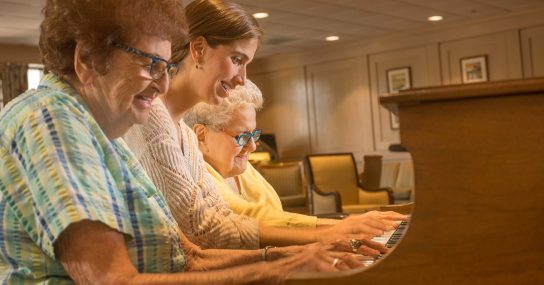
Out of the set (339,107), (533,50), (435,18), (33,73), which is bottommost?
(339,107)

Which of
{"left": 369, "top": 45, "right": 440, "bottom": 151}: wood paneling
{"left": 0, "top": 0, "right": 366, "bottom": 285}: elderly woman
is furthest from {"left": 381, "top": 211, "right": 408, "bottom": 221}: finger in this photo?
{"left": 369, "top": 45, "right": 440, "bottom": 151}: wood paneling

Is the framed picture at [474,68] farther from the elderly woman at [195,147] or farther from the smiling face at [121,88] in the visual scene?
the smiling face at [121,88]

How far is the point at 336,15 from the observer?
31.3ft

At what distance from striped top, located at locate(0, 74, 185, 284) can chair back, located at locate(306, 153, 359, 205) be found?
7.14m

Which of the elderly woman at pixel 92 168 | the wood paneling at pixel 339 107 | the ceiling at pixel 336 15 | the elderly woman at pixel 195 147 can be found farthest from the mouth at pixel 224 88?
the wood paneling at pixel 339 107

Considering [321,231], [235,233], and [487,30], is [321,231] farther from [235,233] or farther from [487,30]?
[487,30]

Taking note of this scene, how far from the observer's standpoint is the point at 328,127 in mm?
12734

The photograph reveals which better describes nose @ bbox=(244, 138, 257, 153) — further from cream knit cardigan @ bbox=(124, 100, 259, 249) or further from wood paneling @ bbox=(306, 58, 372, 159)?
wood paneling @ bbox=(306, 58, 372, 159)

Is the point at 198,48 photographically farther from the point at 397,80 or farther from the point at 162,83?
the point at 397,80

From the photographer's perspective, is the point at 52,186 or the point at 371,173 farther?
the point at 371,173

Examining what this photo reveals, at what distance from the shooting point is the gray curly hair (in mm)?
2611

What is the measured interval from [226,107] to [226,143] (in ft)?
0.47

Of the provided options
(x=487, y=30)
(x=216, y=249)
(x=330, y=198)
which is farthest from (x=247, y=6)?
(x=216, y=249)

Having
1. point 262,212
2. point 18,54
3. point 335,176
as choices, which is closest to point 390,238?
point 262,212
